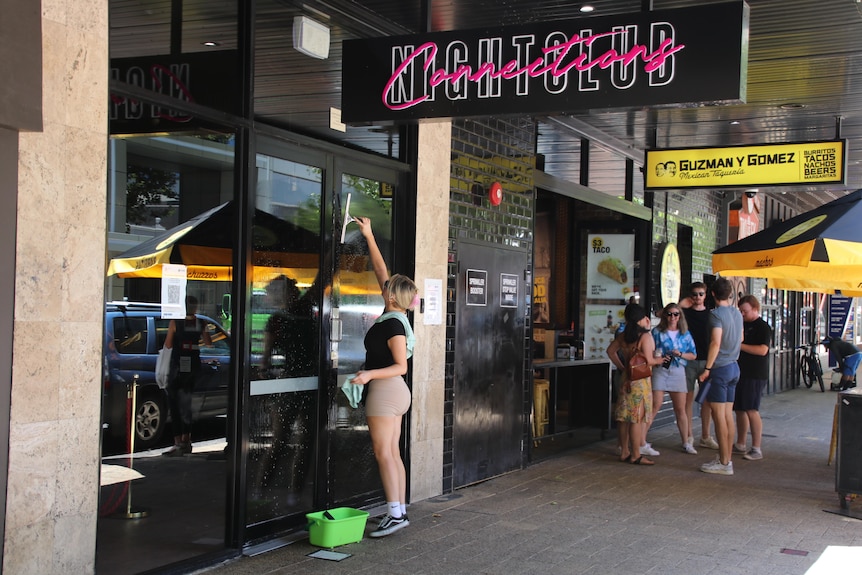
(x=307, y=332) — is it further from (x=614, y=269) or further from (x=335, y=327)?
(x=614, y=269)

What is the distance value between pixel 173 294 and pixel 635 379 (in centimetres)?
562

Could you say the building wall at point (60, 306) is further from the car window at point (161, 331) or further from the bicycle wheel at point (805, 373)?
the bicycle wheel at point (805, 373)

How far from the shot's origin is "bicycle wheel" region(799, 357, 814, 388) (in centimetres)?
2144

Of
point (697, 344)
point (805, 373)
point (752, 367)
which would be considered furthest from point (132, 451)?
point (805, 373)

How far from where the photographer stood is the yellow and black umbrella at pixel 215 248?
17.0 feet

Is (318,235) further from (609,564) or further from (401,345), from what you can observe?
(609,564)

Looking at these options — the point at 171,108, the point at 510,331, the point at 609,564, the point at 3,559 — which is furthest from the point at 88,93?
the point at 510,331

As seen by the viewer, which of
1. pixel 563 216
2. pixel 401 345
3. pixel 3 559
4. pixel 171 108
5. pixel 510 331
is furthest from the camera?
pixel 563 216

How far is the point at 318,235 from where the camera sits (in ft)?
21.3

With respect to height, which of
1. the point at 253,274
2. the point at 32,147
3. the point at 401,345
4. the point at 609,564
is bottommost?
the point at 609,564

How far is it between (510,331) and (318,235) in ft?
9.95

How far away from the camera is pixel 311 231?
643cm

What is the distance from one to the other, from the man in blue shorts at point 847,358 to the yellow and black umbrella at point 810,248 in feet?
29.2

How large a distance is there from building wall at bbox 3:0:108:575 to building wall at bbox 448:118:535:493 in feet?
12.8
